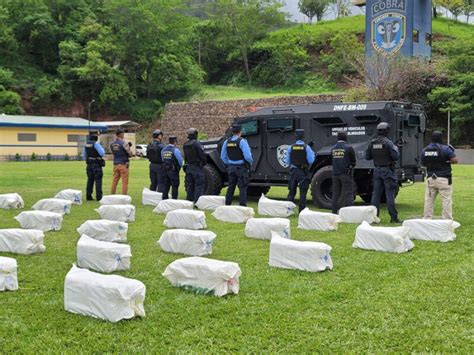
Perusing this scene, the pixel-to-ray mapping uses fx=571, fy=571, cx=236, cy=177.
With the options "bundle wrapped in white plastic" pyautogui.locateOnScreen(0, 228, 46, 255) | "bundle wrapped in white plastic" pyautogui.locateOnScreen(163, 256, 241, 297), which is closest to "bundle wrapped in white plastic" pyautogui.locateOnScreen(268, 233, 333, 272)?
"bundle wrapped in white plastic" pyautogui.locateOnScreen(163, 256, 241, 297)

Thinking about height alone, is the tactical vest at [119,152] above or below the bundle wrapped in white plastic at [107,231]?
above

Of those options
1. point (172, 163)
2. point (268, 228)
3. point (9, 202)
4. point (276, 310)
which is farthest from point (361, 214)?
point (9, 202)

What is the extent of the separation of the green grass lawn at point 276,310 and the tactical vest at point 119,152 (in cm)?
596

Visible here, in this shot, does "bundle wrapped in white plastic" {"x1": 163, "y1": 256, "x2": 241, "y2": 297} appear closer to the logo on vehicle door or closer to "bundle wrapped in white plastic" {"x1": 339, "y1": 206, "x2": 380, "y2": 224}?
"bundle wrapped in white plastic" {"x1": 339, "y1": 206, "x2": 380, "y2": 224}

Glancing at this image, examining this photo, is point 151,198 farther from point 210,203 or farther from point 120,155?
point 210,203

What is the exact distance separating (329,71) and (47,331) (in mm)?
55932

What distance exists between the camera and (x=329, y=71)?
190ft

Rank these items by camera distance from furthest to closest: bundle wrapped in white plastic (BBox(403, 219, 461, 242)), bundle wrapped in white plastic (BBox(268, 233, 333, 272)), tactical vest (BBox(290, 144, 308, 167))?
tactical vest (BBox(290, 144, 308, 167))
bundle wrapped in white plastic (BBox(403, 219, 461, 242))
bundle wrapped in white plastic (BBox(268, 233, 333, 272))

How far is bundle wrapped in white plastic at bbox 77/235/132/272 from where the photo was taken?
6211 mm

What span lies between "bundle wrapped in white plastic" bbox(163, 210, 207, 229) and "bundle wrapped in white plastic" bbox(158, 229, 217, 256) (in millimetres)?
1799

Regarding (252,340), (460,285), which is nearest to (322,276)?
(460,285)

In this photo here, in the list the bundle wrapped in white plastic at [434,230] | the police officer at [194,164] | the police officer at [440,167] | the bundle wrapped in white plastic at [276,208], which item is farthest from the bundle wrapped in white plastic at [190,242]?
the police officer at [194,164]

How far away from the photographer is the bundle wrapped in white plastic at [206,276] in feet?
17.4

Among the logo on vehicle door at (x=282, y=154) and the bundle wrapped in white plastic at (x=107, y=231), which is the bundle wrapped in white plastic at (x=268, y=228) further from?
the logo on vehicle door at (x=282, y=154)
